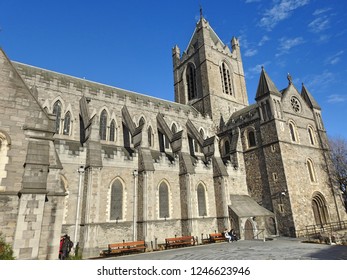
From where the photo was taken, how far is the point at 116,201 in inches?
669

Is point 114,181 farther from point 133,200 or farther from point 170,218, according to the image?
point 170,218

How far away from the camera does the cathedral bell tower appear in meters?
33.5

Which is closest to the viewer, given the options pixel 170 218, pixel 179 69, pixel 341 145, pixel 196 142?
pixel 170 218

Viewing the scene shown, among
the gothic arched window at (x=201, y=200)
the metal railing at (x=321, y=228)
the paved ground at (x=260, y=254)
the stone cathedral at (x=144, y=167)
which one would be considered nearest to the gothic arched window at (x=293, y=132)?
the stone cathedral at (x=144, y=167)

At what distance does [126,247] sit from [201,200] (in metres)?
8.27

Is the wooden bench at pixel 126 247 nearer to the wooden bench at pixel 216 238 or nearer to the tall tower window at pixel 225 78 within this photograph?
the wooden bench at pixel 216 238

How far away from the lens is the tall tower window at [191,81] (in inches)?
1462

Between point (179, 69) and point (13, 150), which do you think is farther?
point (179, 69)

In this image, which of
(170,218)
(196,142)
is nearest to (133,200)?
(170,218)

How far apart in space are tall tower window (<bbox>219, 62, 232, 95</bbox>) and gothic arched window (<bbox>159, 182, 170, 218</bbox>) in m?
21.8

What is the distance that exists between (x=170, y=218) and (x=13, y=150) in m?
13.2

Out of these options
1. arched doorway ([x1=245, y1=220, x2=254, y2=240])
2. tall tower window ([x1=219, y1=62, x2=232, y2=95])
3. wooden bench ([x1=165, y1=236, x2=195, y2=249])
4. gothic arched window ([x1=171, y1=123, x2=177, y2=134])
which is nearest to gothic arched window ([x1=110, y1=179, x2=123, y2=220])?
wooden bench ([x1=165, y1=236, x2=195, y2=249])

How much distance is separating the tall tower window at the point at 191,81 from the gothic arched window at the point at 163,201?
67.8 feet
